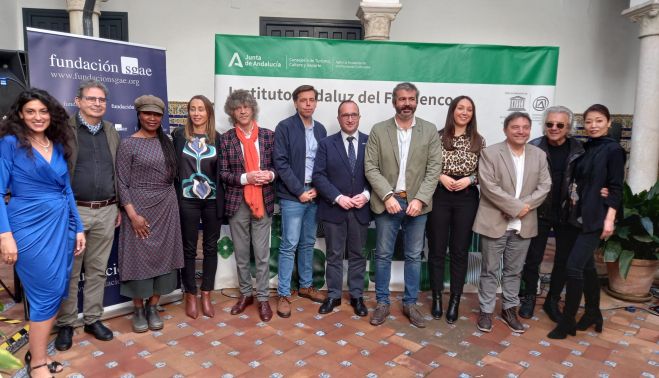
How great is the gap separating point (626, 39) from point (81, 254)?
738 cm

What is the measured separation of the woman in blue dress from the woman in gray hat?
424 mm

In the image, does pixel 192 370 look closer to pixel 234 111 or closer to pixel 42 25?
pixel 234 111

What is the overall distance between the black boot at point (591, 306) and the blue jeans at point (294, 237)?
1959 millimetres

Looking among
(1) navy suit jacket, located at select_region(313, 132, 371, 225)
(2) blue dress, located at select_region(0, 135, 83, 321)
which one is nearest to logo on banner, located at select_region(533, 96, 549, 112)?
(1) navy suit jacket, located at select_region(313, 132, 371, 225)

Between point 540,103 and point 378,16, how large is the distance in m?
2.49

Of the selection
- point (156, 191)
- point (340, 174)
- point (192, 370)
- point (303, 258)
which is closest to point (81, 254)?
point (156, 191)

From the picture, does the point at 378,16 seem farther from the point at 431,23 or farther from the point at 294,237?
the point at 294,237

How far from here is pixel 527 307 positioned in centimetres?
331

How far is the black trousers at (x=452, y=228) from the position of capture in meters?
3.08

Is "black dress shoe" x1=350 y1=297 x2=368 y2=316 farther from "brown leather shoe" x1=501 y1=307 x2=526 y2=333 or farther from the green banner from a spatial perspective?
the green banner

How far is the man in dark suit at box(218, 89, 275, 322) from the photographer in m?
3.03

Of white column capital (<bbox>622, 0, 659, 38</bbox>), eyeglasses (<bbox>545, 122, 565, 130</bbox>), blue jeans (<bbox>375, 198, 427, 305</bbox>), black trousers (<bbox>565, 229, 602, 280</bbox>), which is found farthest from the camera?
white column capital (<bbox>622, 0, 659, 38</bbox>)

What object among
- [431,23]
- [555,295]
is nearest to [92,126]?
[555,295]

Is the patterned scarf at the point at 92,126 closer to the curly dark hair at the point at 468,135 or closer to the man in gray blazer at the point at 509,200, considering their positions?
the curly dark hair at the point at 468,135
